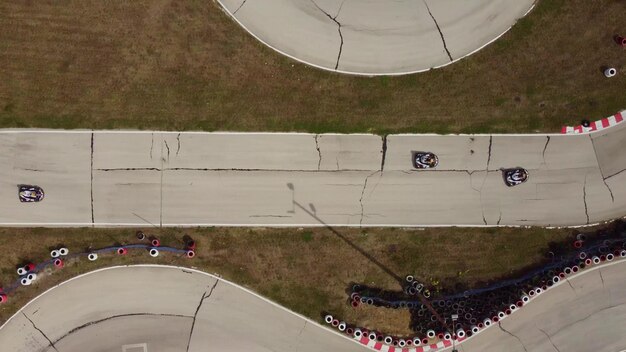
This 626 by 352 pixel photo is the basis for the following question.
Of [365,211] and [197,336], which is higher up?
[365,211]

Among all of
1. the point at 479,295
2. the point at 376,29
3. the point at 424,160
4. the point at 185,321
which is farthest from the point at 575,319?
the point at 185,321

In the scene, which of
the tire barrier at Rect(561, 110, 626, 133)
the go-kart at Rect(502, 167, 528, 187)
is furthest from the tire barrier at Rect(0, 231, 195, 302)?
the tire barrier at Rect(561, 110, 626, 133)

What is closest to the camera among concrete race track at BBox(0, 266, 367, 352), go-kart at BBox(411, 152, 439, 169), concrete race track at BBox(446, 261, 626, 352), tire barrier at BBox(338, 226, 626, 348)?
concrete race track at BBox(0, 266, 367, 352)

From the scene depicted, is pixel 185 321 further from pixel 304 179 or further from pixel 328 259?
pixel 304 179

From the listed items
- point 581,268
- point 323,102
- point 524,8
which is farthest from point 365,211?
point 524,8

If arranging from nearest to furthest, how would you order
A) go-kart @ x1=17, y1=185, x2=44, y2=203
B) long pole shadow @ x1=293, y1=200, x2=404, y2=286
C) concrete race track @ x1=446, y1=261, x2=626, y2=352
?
go-kart @ x1=17, y1=185, x2=44, y2=203 → long pole shadow @ x1=293, y1=200, x2=404, y2=286 → concrete race track @ x1=446, y1=261, x2=626, y2=352

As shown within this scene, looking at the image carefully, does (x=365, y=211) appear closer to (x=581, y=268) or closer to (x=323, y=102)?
(x=323, y=102)

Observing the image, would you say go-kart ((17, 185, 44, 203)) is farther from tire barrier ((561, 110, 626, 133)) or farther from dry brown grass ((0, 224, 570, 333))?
tire barrier ((561, 110, 626, 133))
